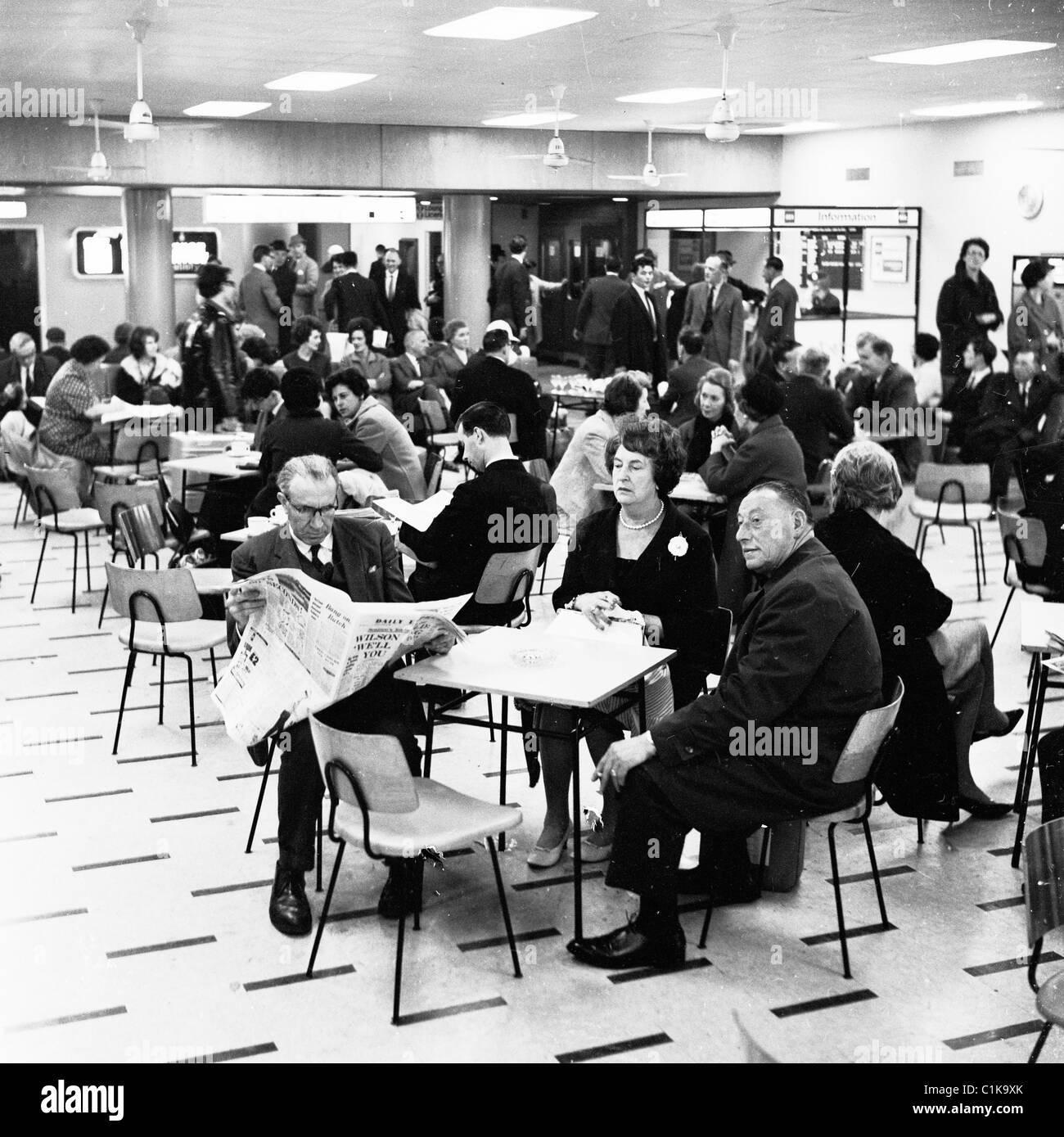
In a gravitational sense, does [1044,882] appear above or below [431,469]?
below

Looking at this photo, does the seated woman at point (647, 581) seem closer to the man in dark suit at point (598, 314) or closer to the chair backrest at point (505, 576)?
the chair backrest at point (505, 576)

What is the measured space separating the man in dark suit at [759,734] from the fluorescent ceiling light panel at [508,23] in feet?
15.3

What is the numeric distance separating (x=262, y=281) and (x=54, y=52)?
18.1 ft

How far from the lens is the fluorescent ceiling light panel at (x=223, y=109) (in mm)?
13217

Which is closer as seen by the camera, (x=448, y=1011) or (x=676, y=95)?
(x=448, y=1011)

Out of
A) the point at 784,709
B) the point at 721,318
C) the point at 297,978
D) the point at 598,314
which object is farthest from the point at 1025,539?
the point at 721,318

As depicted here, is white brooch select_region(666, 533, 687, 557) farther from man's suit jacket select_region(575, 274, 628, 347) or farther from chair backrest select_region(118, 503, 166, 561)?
man's suit jacket select_region(575, 274, 628, 347)

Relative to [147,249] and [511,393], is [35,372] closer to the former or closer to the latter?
[147,249]

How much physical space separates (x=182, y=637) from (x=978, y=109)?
10.9 metres

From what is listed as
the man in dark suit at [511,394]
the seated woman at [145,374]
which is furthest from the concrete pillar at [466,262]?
the man in dark suit at [511,394]

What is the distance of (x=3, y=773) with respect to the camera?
5.87 meters

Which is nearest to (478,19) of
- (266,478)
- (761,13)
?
(761,13)

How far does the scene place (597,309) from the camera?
14.0 meters
